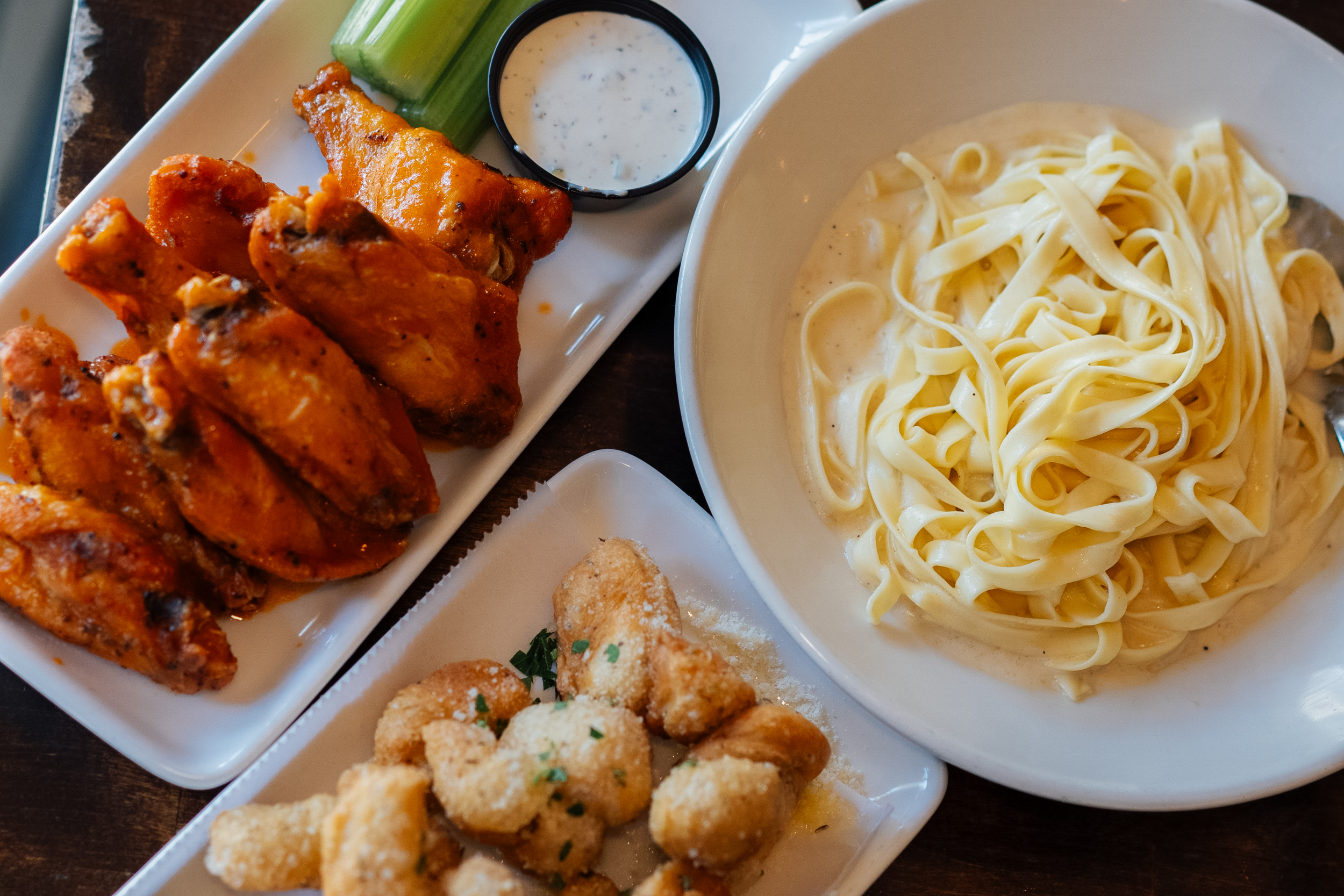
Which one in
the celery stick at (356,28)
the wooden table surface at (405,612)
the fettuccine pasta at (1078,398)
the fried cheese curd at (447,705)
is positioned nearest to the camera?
the fried cheese curd at (447,705)

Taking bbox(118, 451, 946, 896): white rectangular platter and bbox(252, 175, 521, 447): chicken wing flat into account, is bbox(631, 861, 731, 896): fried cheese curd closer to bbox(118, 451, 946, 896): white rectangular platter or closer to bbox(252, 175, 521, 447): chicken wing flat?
bbox(118, 451, 946, 896): white rectangular platter

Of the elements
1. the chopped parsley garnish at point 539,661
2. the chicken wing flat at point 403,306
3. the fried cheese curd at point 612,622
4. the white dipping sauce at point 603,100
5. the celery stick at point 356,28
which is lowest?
the chopped parsley garnish at point 539,661

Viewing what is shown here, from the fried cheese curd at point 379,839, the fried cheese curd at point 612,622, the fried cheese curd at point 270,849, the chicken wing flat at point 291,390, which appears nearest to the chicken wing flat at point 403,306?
the chicken wing flat at point 291,390

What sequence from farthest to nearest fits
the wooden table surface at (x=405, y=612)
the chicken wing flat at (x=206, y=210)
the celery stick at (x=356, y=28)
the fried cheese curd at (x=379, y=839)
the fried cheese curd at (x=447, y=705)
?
1. the celery stick at (x=356, y=28)
2. the wooden table surface at (x=405, y=612)
3. the chicken wing flat at (x=206, y=210)
4. the fried cheese curd at (x=447, y=705)
5. the fried cheese curd at (x=379, y=839)

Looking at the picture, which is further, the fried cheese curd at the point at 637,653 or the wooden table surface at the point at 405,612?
the wooden table surface at the point at 405,612

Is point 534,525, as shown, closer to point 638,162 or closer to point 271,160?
point 638,162

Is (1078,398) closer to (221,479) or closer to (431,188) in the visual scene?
(431,188)

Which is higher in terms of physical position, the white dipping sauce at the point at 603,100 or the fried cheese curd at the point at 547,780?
the white dipping sauce at the point at 603,100

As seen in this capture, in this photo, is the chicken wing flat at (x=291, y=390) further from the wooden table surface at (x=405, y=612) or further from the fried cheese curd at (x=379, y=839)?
the fried cheese curd at (x=379, y=839)
